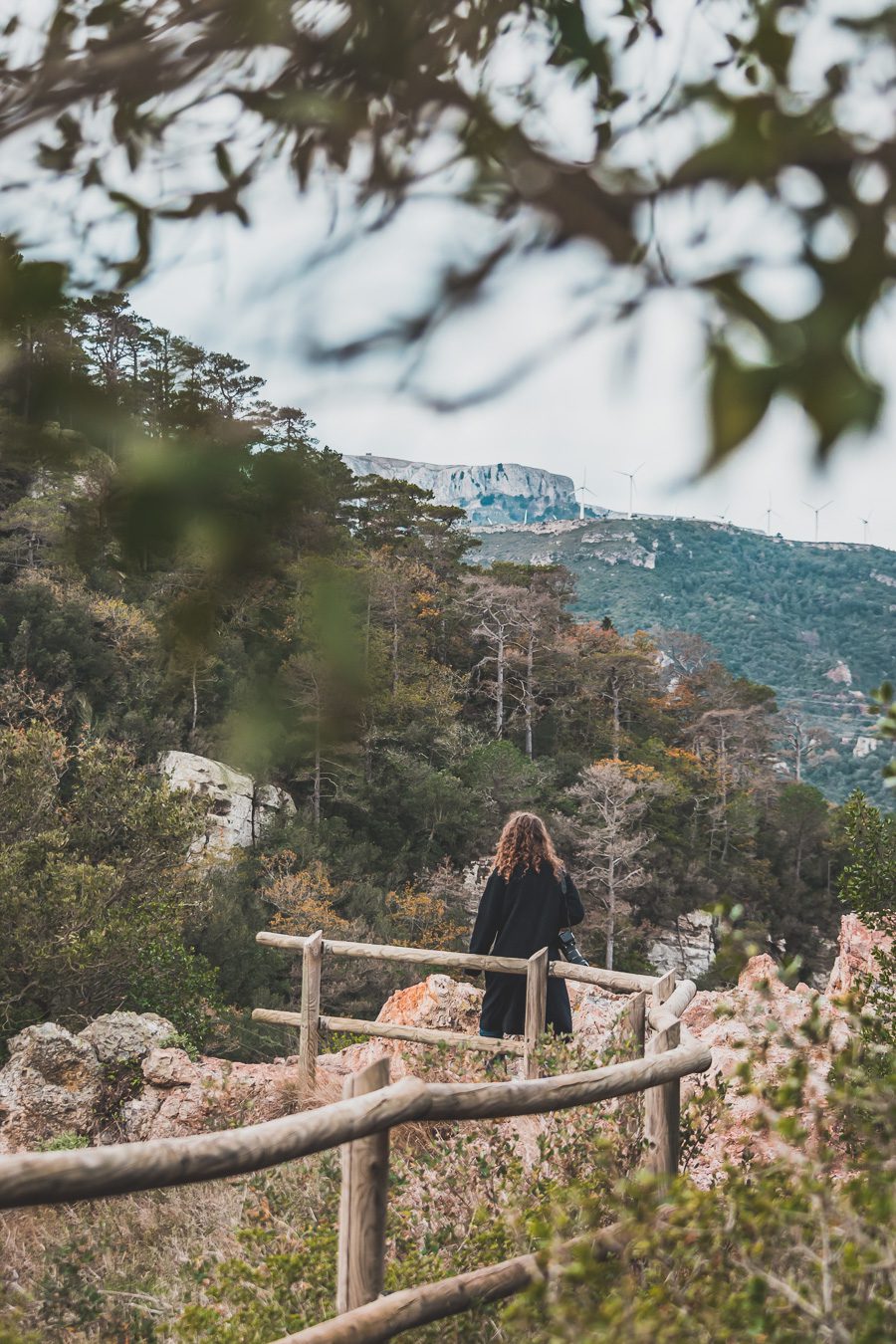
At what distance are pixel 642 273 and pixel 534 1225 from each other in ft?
3.97

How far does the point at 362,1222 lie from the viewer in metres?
1.53

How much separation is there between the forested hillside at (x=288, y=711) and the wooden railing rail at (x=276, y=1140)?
369 mm

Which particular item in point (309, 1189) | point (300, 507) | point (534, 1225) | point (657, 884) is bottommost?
point (657, 884)

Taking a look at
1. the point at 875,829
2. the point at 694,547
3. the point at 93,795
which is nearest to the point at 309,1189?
the point at 694,547

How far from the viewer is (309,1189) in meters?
2.23

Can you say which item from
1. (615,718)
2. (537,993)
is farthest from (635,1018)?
(615,718)

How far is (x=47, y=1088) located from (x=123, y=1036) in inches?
19.4

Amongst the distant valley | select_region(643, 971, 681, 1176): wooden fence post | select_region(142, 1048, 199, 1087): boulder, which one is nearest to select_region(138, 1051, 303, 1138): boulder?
select_region(142, 1048, 199, 1087): boulder

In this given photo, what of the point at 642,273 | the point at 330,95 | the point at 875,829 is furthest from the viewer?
the point at 875,829

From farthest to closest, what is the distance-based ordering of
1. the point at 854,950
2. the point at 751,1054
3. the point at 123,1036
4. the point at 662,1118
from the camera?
the point at 854,950 → the point at 123,1036 → the point at 662,1118 → the point at 751,1054

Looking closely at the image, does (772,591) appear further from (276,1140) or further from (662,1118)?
(662,1118)

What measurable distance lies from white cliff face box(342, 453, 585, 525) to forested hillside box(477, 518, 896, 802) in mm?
63

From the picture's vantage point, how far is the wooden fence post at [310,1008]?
3.89m

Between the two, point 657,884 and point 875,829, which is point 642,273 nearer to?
point 875,829
